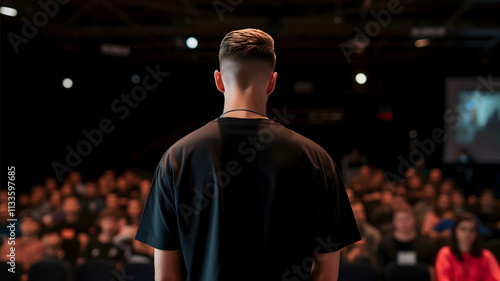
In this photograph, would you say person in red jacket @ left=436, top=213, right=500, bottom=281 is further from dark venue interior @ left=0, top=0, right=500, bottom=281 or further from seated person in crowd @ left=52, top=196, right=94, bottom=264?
seated person in crowd @ left=52, top=196, right=94, bottom=264

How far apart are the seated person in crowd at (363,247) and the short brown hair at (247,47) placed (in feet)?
12.5

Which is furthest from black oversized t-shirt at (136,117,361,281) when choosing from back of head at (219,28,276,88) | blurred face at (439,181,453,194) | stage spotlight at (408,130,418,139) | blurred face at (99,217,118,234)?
stage spotlight at (408,130,418,139)

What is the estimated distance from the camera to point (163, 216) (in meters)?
1.09

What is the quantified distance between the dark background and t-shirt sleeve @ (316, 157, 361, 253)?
592cm

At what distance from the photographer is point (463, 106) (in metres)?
9.89

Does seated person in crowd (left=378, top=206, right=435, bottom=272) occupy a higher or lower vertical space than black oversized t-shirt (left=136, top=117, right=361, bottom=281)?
lower

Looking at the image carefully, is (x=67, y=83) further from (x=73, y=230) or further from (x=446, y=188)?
(x=446, y=188)

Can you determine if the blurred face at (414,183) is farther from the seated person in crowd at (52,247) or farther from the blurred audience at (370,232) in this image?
the seated person in crowd at (52,247)

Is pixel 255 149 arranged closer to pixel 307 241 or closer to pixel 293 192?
pixel 293 192

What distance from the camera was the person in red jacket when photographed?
3.81m

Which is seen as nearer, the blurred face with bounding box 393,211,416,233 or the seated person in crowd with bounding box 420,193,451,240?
the blurred face with bounding box 393,211,416,233

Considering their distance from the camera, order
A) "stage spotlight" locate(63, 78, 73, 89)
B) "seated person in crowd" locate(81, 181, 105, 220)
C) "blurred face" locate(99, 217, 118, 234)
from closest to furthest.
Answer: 1. "blurred face" locate(99, 217, 118, 234)
2. "seated person in crowd" locate(81, 181, 105, 220)
3. "stage spotlight" locate(63, 78, 73, 89)

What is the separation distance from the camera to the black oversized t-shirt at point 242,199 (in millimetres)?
1053

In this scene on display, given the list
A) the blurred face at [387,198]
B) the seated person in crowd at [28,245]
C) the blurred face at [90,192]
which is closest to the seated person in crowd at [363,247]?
the blurred face at [387,198]
